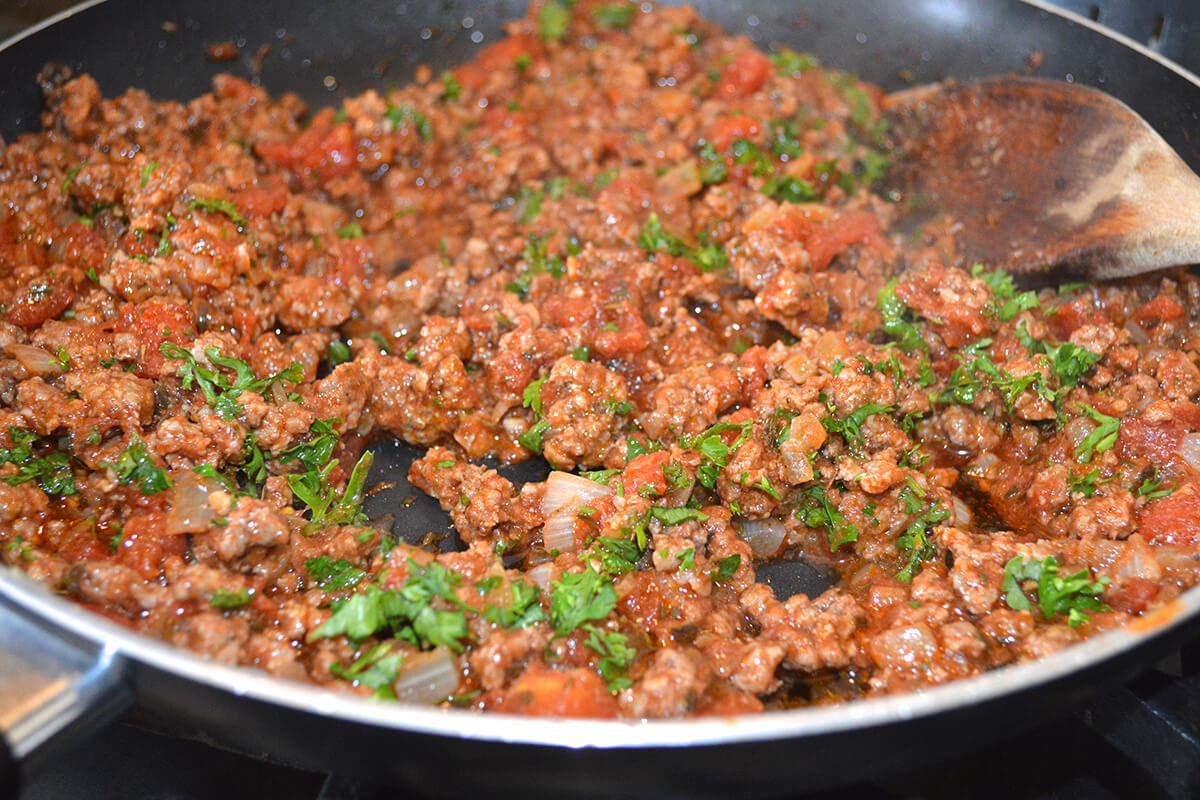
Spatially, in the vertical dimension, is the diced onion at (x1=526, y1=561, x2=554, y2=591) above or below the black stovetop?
above

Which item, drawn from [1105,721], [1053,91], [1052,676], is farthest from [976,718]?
[1053,91]

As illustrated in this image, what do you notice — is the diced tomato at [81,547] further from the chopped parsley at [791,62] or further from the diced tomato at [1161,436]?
the chopped parsley at [791,62]

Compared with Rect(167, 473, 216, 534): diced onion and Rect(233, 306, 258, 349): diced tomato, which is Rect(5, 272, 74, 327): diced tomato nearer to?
Rect(233, 306, 258, 349): diced tomato

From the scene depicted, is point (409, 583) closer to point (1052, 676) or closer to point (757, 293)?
point (1052, 676)

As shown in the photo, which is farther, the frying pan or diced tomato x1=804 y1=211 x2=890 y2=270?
diced tomato x1=804 y1=211 x2=890 y2=270

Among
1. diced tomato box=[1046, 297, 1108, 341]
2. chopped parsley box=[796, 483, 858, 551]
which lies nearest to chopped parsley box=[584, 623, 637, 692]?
chopped parsley box=[796, 483, 858, 551]

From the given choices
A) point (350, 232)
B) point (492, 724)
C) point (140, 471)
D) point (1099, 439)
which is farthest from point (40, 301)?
point (1099, 439)

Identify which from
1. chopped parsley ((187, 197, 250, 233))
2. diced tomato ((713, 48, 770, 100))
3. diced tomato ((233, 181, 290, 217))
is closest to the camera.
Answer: chopped parsley ((187, 197, 250, 233))
